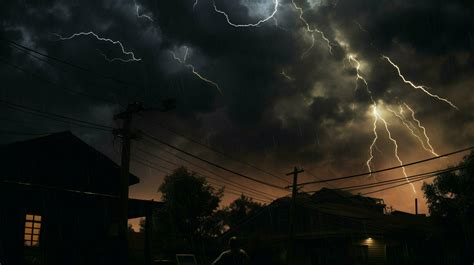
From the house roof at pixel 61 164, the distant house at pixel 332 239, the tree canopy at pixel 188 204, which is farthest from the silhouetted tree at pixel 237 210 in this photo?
the house roof at pixel 61 164

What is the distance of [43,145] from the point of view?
1684cm

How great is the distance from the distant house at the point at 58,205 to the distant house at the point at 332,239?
37.1ft

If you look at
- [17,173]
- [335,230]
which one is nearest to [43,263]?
[17,173]

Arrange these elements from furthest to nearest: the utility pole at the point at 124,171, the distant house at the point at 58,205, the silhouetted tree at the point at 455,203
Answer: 1. the silhouetted tree at the point at 455,203
2. the distant house at the point at 58,205
3. the utility pole at the point at 124,171

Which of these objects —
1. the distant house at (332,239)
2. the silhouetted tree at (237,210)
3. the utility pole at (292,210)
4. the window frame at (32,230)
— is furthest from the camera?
the silhouetted tree at (237,210)

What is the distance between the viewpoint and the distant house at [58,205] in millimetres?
14859

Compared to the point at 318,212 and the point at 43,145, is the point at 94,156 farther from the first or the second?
the point at 318,212

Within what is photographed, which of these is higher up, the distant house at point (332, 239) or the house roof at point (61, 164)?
the house roof at point (61, 164)

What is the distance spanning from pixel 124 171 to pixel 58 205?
5.06 meters

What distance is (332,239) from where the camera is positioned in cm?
2775

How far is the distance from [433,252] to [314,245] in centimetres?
1007

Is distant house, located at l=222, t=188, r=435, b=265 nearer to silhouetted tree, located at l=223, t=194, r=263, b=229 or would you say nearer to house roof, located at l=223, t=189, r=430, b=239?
house roof, located at l=223, t=189, r=430, b=239

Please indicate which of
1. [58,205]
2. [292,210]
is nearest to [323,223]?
[292,210]

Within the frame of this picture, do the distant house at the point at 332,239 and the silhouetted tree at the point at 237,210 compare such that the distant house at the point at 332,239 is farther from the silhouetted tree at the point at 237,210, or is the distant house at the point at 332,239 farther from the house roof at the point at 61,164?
the silhouetted tree at the point at 237,210
